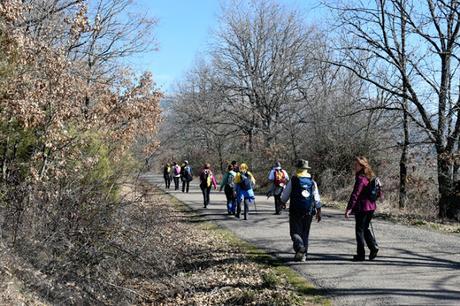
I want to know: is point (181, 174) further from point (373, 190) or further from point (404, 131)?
point (373, 190)

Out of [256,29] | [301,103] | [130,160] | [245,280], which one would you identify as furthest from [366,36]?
[256,29]

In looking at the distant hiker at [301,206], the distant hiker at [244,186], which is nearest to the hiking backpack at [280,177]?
the distant hiker at [244,186]

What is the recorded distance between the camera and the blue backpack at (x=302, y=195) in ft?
29.4

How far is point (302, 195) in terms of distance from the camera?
898 centimetres

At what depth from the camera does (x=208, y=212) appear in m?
18.5

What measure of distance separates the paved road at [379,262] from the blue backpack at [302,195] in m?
0.99

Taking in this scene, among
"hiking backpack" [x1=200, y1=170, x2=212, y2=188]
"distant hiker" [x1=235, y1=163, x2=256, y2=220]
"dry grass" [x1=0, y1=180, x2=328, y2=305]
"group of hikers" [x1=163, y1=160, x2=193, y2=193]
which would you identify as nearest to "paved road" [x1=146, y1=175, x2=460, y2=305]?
"dry grass" [x1=0, y1=180, x2=328, y2=305]

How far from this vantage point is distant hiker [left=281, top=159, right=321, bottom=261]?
29.5 ft

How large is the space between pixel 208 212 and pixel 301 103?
22365 millimetres

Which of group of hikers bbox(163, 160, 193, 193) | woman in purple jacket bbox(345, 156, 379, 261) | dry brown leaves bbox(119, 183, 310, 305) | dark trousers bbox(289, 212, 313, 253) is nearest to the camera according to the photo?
dry brown leaves bbox(119, 183, 310, 305)

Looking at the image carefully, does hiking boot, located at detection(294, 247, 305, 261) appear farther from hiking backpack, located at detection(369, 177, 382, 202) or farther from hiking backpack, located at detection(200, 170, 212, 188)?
hiking backpack, located at detection(200, 170, 212, 188)

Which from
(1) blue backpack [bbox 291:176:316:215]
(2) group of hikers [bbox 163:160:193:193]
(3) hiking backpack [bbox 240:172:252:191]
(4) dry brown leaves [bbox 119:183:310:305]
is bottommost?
(4) dry brown leaves [bbox 119:183:310:305]

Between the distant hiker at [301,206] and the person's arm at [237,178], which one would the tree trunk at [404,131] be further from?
the distant hiker at [301,206]

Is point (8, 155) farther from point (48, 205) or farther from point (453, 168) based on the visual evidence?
point (453, 168)
